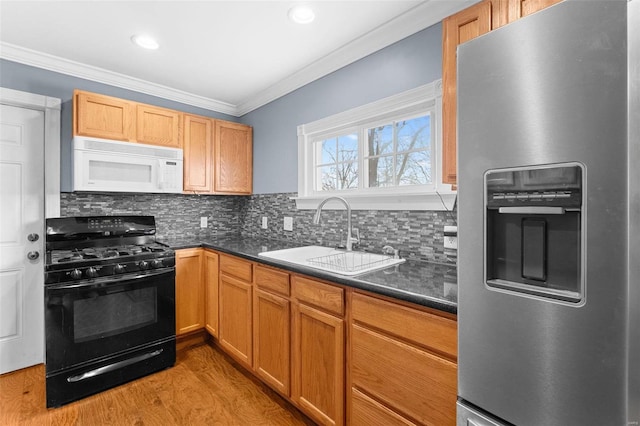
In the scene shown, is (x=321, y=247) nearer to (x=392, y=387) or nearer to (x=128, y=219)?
(x=392, y=387)

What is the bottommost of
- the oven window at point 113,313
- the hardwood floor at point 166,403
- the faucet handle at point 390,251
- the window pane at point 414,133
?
the hardwood floor at point 166,403

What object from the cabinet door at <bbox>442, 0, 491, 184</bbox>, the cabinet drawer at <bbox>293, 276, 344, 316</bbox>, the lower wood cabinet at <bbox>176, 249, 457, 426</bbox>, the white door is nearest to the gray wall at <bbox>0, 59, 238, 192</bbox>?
the white door

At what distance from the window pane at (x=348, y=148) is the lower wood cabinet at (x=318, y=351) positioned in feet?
3.98

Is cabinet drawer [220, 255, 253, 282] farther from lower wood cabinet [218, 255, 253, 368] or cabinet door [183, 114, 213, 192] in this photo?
cabinet door [183, 114, 213, 192]

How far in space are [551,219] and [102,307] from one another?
2.60 m

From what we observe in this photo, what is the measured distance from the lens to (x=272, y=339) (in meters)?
2.00

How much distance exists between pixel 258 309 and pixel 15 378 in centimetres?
198

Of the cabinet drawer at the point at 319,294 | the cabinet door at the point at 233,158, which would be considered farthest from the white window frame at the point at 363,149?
the cabinet door at the point at 233,158

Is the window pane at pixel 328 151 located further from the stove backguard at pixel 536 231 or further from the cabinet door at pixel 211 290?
the stove backguard at pixel 536 231

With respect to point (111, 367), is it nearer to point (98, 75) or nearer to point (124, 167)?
point (124, 167)

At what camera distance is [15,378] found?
2.35m

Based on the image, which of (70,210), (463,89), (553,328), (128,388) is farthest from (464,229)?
(70,210)

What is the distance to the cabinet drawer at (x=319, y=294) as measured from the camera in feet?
5.11

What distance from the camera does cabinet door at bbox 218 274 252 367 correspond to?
7.33 feet
